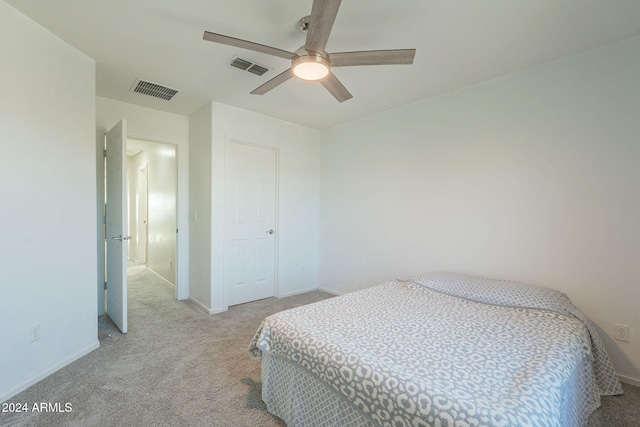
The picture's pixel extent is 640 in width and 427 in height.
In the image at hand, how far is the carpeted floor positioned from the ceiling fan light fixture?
211cm

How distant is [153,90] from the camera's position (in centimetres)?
285

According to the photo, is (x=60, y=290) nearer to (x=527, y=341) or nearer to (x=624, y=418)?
(x=527, y=341)

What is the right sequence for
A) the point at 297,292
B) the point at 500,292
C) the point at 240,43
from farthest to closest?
1. the point at 297,292
2. the point at 500,292
3. the point at 240,43

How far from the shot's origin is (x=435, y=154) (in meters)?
2.97

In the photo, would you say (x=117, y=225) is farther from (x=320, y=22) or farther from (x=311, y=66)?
(x=320, y=22)

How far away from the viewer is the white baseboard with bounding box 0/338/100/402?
68.2 inches

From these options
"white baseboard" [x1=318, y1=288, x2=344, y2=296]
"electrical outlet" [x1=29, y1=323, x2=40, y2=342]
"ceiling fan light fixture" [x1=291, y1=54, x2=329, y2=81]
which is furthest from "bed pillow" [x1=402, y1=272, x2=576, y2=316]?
"electrical outlet" [x1=29, y1=323, x2=40, y2=342]

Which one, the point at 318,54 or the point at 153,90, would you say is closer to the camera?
the point at 318,54


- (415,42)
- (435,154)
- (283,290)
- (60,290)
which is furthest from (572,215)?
(60,290)

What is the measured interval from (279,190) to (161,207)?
2.19 meters

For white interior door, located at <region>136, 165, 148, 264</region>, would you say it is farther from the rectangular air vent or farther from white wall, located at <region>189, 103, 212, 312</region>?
the rectangular air vent

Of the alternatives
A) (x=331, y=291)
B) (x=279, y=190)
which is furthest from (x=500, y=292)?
(x=279, y=190)

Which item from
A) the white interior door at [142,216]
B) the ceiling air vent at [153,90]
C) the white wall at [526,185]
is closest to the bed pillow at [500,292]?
the white wall at [526,185]

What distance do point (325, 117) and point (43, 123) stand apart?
274cm
